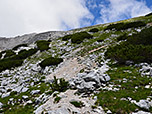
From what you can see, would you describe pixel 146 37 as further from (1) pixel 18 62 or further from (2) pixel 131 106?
(1) pixel 18 62

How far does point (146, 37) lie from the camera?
1802 cm

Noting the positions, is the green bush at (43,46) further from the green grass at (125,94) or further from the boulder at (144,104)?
the boulder at (144,104)

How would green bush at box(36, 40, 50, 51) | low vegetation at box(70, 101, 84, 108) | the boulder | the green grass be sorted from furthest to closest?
1. green bush at box(36, 40, 50, 51)
2. low vegetation at box(70, 101, 84, 108)
3. the green grass
4. the boulder

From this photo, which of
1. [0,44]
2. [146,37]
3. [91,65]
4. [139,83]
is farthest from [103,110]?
[0,44]

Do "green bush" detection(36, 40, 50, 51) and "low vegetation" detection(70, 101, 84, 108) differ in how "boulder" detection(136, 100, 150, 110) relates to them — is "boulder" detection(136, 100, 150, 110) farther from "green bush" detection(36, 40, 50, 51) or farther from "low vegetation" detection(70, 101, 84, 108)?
"green bush" detection(36, 40, 50, 51)

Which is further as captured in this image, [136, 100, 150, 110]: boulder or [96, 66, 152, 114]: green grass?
[96, 66, 152, 114]: green grass

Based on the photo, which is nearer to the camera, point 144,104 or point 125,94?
point 144,104

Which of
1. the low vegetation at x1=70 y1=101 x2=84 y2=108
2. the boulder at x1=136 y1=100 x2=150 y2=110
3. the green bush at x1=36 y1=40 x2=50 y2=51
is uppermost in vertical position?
the green bush at x1=36 y1=40 x2=50 y2=51

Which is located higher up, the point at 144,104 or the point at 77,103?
the point at 77,103

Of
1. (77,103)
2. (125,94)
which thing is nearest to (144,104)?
(125,94)

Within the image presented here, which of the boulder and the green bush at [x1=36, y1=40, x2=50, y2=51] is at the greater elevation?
the green bush at [x1=36, y1=40, x2=50, y2=51]

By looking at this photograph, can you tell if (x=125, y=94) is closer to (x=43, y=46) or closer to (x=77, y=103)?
(x=77, y=103)

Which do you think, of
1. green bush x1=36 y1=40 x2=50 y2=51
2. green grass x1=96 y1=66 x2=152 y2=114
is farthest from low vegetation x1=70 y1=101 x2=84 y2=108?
green bush x1=36 y1=40 x2=50 y2=51

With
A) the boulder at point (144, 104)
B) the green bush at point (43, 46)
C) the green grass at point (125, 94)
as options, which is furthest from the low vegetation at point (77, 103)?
the green bush at point (43, 46)
